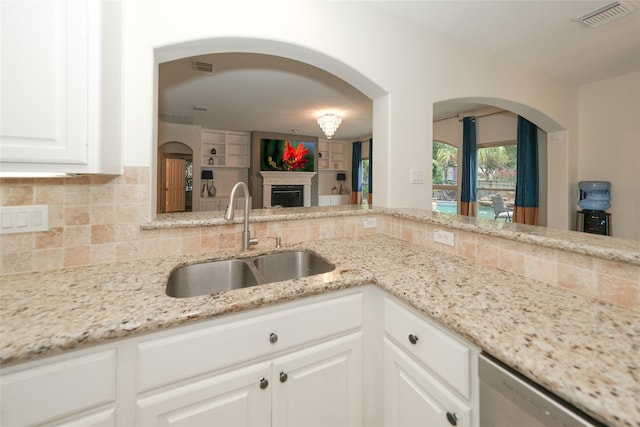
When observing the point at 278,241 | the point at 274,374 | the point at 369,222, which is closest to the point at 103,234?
the point at 278,241

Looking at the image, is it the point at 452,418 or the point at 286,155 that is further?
the point at 286,155

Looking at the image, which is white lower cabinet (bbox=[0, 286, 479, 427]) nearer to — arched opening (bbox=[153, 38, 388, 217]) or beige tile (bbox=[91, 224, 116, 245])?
beige tile (bbox=[91, 224, 116, 245])

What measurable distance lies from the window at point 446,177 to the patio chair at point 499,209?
26.4 inches

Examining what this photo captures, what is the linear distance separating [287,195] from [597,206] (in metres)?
5.54

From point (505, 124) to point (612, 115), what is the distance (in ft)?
4.33

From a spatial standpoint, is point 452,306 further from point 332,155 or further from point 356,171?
point 332,155

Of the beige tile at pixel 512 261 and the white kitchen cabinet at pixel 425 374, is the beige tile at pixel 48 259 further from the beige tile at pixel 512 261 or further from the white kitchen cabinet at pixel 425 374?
the beige tile at pixel 512 261

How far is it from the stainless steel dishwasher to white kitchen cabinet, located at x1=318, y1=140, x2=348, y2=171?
24.3ft

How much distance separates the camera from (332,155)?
8.09 metres

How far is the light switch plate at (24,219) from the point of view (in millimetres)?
1159

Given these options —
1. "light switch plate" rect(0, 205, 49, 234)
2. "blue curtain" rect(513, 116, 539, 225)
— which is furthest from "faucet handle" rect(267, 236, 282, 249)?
"blue curtain" rect(513, 116, 539, 225)

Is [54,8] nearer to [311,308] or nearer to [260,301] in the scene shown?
[260,301]

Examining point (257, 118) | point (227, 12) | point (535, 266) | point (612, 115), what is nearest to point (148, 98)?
point (227, 12)

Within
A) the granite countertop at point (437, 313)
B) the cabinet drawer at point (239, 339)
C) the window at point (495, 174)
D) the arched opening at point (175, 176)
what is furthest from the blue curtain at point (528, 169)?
the arched opening at point (175, 176)
